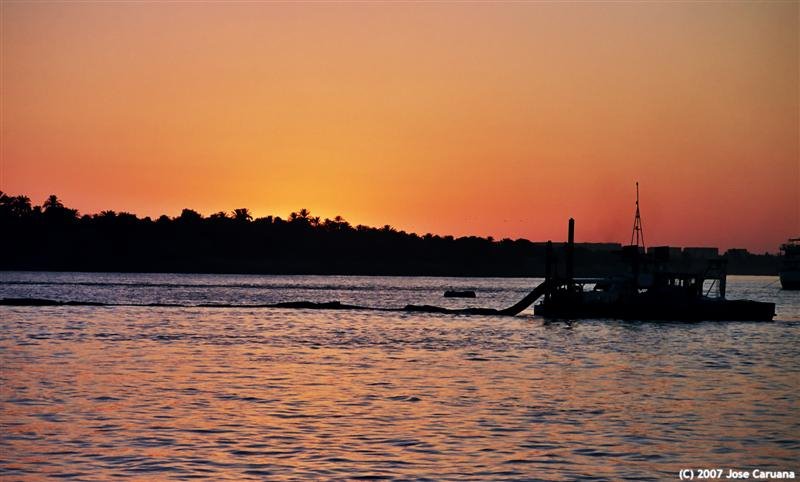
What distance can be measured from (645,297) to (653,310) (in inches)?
50.5

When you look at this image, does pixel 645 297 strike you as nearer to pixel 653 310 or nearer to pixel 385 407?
pixel 653 310

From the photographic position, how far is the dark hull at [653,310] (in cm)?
8512

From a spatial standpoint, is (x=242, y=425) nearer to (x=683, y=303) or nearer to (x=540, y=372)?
(x=540, y=372)

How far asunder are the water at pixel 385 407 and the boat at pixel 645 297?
18593mm

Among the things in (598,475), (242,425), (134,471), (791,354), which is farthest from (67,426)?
(791,354)

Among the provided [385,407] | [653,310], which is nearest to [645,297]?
[653,310]

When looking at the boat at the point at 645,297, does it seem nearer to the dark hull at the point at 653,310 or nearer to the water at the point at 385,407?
the dark hull at the point at 653,310

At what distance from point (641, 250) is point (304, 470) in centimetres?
6960

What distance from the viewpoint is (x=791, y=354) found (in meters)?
60.9

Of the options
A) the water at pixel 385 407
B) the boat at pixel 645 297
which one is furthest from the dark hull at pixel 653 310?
the water at pixel 385 407

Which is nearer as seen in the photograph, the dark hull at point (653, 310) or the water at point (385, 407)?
the water at point (385, 407)

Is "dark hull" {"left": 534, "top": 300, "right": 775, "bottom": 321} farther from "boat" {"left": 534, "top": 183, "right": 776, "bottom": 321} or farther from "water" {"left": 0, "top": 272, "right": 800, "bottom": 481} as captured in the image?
"water" {"left": 0, "top": 272, "right": 800, "bottom": 481}

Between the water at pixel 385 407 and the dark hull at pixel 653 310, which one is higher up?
the dark hull at pixel 653 310

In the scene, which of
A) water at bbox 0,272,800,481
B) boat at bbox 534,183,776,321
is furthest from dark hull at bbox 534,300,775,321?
water at bbox 0,272,800,481
